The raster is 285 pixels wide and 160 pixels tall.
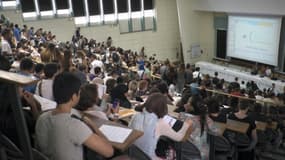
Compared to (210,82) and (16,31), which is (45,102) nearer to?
(210,82)

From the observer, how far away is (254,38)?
46.2 feet

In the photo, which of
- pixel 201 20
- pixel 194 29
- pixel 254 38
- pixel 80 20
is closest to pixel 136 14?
pixel 80 20

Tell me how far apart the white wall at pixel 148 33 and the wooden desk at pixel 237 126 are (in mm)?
11113

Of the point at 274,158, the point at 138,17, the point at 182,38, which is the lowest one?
the point at 274,158

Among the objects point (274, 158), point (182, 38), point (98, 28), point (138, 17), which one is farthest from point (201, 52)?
point (274, 158)

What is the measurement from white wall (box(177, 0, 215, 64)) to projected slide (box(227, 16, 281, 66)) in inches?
56.8

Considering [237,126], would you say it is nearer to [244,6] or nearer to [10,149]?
[10,149]

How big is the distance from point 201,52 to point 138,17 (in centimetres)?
397

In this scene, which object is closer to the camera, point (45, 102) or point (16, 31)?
point (45, 102)

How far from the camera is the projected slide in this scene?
43.1 ft

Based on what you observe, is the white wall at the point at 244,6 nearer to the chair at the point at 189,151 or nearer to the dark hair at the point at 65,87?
the chair at the point at 189,151

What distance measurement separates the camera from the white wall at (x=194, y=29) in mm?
15789

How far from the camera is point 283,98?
7.79 meters

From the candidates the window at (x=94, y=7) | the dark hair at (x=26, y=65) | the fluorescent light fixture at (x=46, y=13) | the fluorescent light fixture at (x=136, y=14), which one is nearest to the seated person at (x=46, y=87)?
the dark hair at (x=26, y=65)
